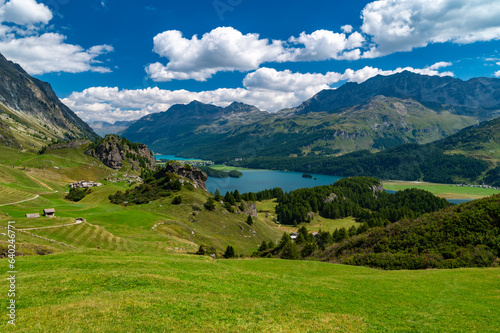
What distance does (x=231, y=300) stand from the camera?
21172 mm

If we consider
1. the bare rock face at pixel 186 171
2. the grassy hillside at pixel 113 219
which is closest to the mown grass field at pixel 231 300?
the grassy hillside at pixel 113 219

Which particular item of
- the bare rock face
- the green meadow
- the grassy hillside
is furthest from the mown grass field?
the bare rock face

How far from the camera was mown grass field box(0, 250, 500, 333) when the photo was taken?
16203 millimetres

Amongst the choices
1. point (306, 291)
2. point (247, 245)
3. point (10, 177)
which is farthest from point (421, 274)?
point (10, 177)

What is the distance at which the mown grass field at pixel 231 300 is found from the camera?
16.2m

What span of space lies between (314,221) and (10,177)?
17576 centimetres

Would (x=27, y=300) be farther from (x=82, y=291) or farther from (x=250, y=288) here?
(x=250, y=288)

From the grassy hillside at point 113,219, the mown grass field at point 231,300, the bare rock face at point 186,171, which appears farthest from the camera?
the bare rock face at point 186,171

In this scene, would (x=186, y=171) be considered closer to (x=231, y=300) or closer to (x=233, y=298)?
(x=233, y=298)

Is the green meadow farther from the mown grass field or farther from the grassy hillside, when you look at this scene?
the grassy hillside

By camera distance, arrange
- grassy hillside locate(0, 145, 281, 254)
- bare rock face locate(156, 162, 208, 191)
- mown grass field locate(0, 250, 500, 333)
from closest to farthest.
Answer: mown grass field locate(0, 250, 500, 333) → grassy hillside locate(0, 145, 281, 254) → bare rock face locate(156, 162, 208, 191)

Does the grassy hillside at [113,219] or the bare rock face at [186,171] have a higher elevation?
the bare rock face at [186,171]

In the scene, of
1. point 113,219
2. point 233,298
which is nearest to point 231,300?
point 233,298

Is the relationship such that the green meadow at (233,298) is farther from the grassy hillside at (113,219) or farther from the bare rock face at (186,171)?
the bare rock face at (186,171)
